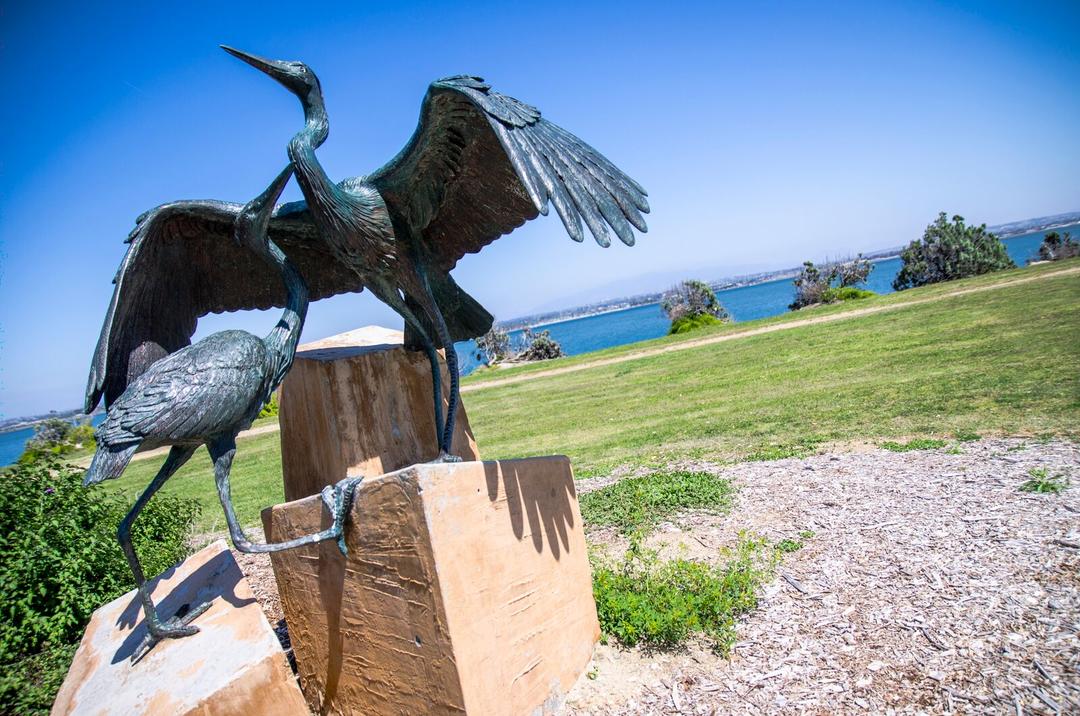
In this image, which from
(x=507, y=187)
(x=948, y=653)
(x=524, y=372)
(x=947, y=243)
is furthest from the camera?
(x=947, y=243)

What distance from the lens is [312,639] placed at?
3469 millimetres

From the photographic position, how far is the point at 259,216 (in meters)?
3.09

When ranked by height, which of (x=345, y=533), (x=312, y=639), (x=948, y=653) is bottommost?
(x=948, y=653)

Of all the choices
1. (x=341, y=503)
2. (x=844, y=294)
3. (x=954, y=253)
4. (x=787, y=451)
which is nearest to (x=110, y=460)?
(x=341, y=503)

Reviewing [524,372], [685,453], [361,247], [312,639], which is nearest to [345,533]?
[312,639]

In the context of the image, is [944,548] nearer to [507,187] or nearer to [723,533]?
[723,533]

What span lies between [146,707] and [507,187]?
315 centimetres

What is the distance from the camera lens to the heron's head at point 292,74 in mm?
3027

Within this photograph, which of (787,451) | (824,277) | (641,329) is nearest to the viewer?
(787,451)

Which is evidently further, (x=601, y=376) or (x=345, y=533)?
(x=601, y=376)

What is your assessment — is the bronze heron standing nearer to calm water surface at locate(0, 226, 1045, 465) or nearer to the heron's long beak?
the heron's long beak

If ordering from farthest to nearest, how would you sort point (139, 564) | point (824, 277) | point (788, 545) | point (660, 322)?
point (660, 322)
point (824, 277)
point (788, 545)
point (139, 564)

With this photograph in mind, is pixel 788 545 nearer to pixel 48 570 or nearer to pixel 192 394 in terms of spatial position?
pixel 192 394

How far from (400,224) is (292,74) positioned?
3.10 feet
